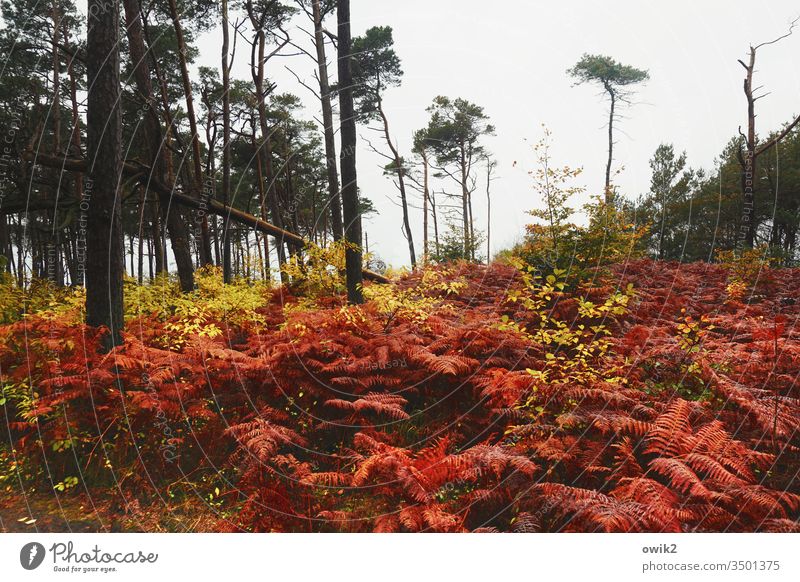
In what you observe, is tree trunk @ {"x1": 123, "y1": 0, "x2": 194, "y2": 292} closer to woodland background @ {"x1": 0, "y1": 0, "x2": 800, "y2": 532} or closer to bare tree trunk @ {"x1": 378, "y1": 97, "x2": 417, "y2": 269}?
woodland background @ {"x1": 0, "y1": 0, "x2": 800, "y2": 532}

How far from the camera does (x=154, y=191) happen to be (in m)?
7.64

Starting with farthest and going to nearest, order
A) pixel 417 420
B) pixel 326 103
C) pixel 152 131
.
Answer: pixel 326 103 < pixel 152 131 < pixel 417 420

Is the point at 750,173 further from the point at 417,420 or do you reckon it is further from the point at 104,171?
the point at 104,171

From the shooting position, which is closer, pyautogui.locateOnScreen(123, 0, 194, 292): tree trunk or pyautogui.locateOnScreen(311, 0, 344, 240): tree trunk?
pyautogui.locateOnScreen(123, 0, 194, 292): tree trunk

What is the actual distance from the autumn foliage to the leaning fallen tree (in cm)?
184

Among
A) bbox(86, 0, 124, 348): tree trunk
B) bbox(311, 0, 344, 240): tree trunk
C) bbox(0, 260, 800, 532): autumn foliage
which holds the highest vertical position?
bbox(311, 0, 344, 240): tree trunk

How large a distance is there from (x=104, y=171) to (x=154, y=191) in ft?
8.92

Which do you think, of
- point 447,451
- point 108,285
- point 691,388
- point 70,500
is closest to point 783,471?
point 691,388

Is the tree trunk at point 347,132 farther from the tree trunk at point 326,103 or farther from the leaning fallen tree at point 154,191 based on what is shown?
the tree trunk at point 326,103

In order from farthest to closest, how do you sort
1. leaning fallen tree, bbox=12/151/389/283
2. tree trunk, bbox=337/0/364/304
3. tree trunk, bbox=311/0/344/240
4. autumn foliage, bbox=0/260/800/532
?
1. tree trunk, bbox=311/0/344/240
2. tree trunk, bbox=337/0/364/304
3. leaning fallen tree, bbox=12/151/389/283
4. autumn foliage, bbox=0/260/800/532

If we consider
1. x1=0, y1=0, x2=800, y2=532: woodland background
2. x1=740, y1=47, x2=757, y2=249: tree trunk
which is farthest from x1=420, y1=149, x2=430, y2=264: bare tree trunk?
x1=740, y1=47, x2=757, y2=249: tree trunk

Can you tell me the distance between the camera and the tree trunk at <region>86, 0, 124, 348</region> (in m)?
4.96

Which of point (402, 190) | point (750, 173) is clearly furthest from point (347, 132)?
point (750, 173)

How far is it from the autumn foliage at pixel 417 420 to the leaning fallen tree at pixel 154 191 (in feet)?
6.02
